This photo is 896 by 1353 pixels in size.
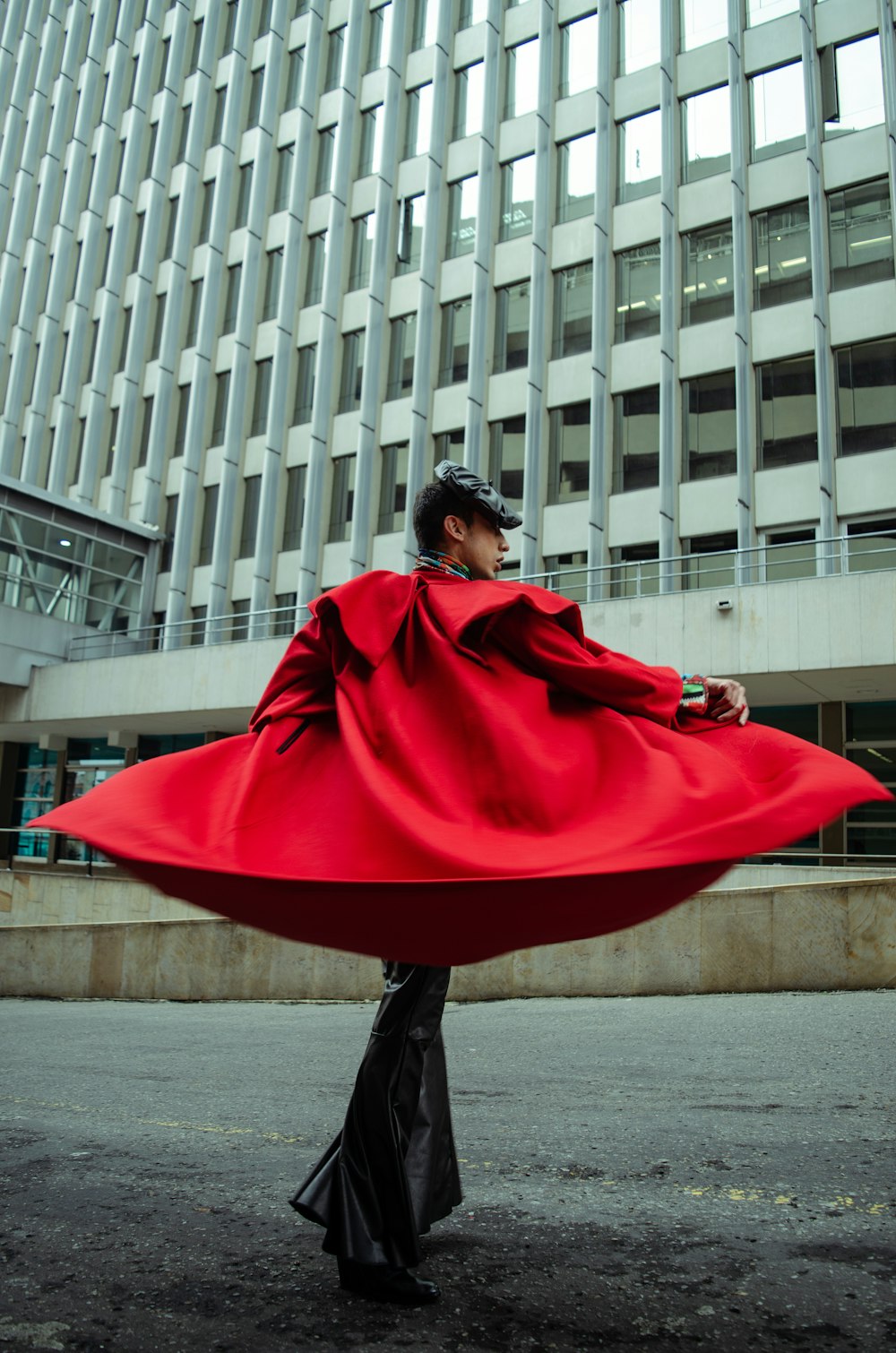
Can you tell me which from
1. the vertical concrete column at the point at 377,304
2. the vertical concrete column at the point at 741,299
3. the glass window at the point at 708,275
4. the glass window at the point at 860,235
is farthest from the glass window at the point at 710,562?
the vertical concrete column at the point at 377,304

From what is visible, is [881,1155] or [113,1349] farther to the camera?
[881,1155]

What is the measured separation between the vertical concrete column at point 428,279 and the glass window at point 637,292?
198 inches

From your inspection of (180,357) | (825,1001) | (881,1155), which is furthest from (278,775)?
(180,357)

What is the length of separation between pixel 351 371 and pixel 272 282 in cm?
457

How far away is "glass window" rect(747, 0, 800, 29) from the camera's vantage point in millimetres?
22780

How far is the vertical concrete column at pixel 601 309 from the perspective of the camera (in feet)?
76.8

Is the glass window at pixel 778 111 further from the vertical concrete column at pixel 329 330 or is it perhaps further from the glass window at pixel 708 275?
the vertical concrete column at pixel 329 330

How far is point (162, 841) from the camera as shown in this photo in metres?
2.36

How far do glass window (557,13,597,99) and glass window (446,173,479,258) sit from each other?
3.03 meters

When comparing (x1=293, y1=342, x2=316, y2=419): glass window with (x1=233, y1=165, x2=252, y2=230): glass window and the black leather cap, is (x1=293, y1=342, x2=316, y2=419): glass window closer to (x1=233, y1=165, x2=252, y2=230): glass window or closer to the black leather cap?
(x1=233, y1=165, x2=252, y2=230): glass window

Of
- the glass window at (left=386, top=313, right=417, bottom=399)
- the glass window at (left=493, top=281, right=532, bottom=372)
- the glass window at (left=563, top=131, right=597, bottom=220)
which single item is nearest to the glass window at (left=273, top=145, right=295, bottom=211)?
the glass window at (left=386, top=313, right=417, bottom=399)

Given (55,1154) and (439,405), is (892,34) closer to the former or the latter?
(439,405)

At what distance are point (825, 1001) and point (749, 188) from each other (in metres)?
19.8

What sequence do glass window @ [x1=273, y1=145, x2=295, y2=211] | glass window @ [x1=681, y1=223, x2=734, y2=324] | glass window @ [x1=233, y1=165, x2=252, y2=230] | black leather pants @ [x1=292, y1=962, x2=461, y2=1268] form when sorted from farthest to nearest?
glass window @ [x1=233, y1=165, x2=252, y2=230] → glass window @ [x1=273, y1=145, x2=295, y2=211] → glass window @ [x1=681, y1=223, x2=734, y2=324] → black leather pants @ [x1=292, y1=962, x2=461, y2=1268]
